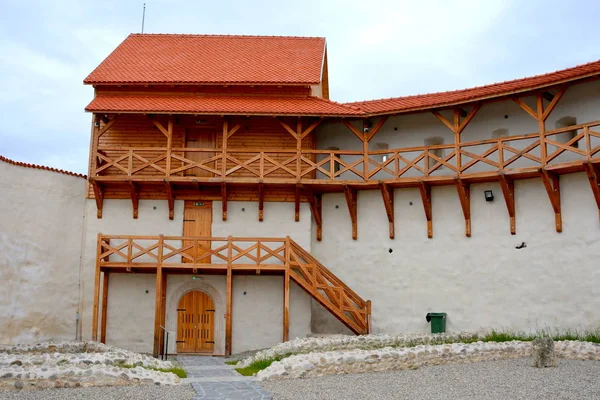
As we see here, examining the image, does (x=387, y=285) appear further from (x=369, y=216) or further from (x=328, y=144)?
(x=328, y=144)

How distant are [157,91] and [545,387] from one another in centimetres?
1609

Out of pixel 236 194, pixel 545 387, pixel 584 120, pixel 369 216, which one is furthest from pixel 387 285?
pixel 545 387

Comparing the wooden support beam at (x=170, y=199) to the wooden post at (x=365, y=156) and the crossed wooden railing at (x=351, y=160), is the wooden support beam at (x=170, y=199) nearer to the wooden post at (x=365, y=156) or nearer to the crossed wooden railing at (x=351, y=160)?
the crossed wooden railing at (x=351, y=160)

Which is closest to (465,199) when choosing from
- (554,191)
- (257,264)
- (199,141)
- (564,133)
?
(554,191)

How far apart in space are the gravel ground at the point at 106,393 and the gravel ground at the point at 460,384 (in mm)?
1732

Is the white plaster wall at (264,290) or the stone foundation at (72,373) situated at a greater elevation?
the white plaster wall at (264,290)

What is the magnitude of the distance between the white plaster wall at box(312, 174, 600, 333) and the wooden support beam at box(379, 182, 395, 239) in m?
0.19

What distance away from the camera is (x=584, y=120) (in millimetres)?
18109

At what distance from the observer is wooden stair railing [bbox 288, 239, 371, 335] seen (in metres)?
19.4

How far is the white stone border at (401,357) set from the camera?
520 inches

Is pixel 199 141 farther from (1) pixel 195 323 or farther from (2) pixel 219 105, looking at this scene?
Answer: (1) pixel 195 323

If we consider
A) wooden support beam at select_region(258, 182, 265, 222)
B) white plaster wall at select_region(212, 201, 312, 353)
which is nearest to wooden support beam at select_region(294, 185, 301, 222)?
white plaster wall at select_region(212, 201, 312, 353)

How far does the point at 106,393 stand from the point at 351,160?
13172 mm

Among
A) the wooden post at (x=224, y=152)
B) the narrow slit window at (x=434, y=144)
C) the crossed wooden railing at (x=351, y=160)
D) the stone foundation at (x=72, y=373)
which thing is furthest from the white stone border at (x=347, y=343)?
the wooden post at (x=224, y=152)
